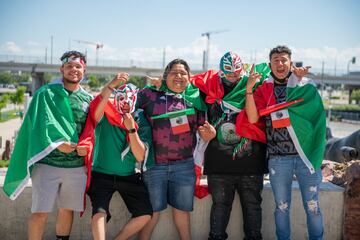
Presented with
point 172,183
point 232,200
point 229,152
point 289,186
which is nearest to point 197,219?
point 232,200

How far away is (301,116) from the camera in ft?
13.9

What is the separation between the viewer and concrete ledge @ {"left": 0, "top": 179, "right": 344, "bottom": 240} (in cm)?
457

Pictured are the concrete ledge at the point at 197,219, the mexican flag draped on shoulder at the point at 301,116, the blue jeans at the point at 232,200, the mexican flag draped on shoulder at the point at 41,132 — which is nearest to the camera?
the mexican flag draped on shoulder at the point at 41,132

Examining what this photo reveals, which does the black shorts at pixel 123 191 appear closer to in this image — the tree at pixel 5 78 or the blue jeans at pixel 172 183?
the blue jeans at pixel 172 183

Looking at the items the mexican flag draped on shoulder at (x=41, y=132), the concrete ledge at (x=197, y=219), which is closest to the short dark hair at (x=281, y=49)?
the concrete ledge at (x=197, y=219)

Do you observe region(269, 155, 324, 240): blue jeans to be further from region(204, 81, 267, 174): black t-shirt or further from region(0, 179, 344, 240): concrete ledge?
region(0, 179, 344, 240): concrete ledge

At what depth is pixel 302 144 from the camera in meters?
4.18

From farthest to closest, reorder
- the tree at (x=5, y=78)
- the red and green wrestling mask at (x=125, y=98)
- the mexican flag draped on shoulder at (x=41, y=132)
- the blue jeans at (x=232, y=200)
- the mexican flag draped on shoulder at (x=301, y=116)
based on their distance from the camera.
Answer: the tree at (x=5, y=78) < the blue jeans at (x=232, y=200) < the mexican flag draped on shoulder at (x=301, y=116) < the red and green wrestling mask at (x=125, y=98) < the mexican flag draped on shoulder at (x=41, y=132)

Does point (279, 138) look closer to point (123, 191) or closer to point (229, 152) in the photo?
point (229, 152)

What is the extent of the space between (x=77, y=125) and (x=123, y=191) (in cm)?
79

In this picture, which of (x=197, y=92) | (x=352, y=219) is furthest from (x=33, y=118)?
(x=352, y=219)

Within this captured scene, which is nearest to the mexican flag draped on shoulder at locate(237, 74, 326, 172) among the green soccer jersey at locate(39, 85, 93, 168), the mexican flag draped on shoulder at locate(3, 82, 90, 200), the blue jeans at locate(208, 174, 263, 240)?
the blue jeans at locate(208, 174, 263, 240)

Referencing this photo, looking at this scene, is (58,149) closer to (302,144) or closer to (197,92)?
(197,92)

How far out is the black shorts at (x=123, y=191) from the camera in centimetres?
407
